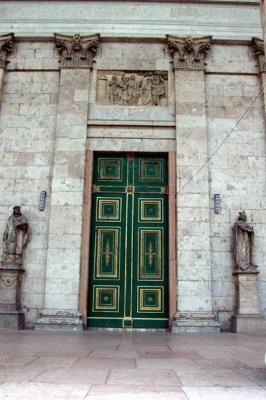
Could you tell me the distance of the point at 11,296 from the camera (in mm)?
11078

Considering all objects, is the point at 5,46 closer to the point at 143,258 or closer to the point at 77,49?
the point at 77,49

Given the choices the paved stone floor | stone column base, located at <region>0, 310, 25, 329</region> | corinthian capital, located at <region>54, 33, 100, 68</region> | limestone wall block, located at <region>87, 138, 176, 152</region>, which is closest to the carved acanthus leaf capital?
limestone wall block, located at <region>87, 138, 176, 152</region>

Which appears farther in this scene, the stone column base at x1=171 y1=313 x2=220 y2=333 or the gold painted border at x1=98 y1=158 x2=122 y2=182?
the gold painted border at x1=98 y1=158 x2=122 y2=182

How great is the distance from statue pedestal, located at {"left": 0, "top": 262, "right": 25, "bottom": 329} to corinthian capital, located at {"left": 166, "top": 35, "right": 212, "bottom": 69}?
8.06 m

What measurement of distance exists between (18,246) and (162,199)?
4.44 metres

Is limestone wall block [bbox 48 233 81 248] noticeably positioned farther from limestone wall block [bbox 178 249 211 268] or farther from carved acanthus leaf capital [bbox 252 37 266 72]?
carved acanthus leaf capital [bbox 252 37 266 72]

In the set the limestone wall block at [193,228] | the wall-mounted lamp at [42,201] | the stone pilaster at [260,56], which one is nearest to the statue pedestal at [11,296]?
the wall-mounted lamp at [42,201]

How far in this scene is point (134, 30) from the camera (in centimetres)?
1373

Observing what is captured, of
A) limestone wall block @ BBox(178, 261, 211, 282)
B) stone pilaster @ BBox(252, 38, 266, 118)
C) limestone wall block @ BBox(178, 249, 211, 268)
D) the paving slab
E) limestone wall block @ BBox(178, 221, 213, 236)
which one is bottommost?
the paving slab

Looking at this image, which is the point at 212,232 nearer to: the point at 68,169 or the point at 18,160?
the point at 68,169

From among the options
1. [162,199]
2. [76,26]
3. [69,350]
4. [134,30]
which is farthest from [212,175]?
[69,350]

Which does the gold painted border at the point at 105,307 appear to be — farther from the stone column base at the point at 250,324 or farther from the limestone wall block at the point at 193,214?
the stone column base at the point at 250,324

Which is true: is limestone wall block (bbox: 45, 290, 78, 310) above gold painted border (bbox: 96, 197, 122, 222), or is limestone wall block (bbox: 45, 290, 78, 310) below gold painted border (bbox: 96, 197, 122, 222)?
below

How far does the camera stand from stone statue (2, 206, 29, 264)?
11.5m
